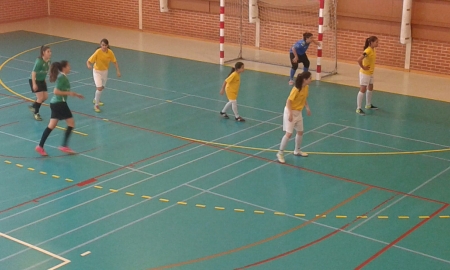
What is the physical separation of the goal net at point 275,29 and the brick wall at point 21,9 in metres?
9.19

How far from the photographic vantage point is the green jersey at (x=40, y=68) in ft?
46.5

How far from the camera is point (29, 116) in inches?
599

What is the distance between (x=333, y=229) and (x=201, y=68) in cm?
1050

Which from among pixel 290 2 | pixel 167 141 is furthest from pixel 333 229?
pixel 290 2

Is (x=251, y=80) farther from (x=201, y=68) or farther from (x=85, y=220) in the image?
(x=85, y=220)

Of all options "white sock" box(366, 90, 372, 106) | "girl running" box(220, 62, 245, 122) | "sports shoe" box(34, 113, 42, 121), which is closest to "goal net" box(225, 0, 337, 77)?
"white sock" box(366, 90, 372, 106)

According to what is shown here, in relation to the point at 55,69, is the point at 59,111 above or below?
below

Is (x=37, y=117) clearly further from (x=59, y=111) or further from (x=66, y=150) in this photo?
(x=59, y=111)

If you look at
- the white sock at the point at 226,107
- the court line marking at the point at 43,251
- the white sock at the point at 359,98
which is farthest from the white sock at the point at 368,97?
the court line marking at the point at 43,251

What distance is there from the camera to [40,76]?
14461mm

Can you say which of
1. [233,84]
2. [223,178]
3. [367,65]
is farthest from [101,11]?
[223,178]

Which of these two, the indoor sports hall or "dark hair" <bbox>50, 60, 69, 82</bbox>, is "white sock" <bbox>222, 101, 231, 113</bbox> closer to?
the indoor sports hall

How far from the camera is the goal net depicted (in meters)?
20.4

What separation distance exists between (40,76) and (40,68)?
0.24 meters
